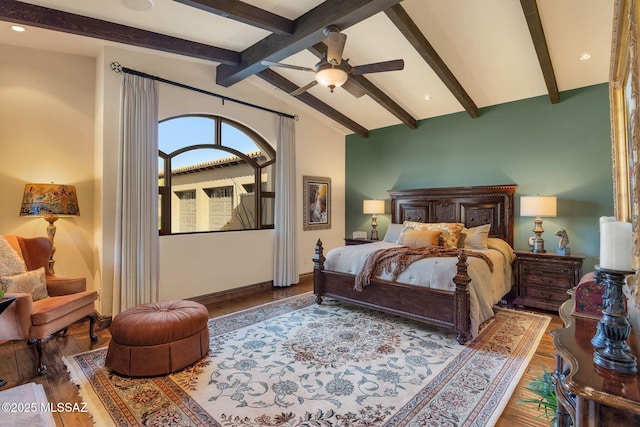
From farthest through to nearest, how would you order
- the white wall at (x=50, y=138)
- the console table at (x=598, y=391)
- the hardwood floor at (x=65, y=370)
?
1. the white wall at (x=50, y=138)
2. the hardwood floor at (x=65, y=370)
3. the console table at (x=598, y=391)

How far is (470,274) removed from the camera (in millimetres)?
3408

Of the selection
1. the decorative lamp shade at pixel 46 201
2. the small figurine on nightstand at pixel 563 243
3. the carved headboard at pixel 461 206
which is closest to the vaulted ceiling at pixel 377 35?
the carved headboard at pixel 461 206

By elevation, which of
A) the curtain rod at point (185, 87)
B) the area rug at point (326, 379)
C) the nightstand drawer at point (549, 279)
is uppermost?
the curtain rod at point (185, 87)

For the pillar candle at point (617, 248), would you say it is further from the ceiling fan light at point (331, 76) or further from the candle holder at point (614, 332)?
the ceiling fan light at point (331, 76)

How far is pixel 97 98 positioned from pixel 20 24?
3.24ft

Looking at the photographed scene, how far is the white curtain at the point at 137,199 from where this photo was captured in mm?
3771

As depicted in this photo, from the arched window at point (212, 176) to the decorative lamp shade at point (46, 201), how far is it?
1.07 metres

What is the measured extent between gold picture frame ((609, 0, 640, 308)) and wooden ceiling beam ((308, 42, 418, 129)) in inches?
91.6

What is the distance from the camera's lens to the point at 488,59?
412 centimetres

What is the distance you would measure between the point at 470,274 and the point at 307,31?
10.3ft

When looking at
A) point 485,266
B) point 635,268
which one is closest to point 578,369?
point 635,268

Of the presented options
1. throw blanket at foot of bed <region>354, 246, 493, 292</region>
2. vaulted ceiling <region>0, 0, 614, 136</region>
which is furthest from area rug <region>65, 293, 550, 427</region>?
vaulted ceiling <region>0, 0, 614, 136</region>

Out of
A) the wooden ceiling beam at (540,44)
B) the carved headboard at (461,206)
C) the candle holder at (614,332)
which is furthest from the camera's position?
the carved headboard at (461,206)

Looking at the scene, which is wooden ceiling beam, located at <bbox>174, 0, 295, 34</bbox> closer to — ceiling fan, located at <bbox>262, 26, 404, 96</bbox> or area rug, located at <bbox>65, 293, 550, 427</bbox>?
ceiling fan, located at <bbox>262, 26, 404, 96</bbox>
